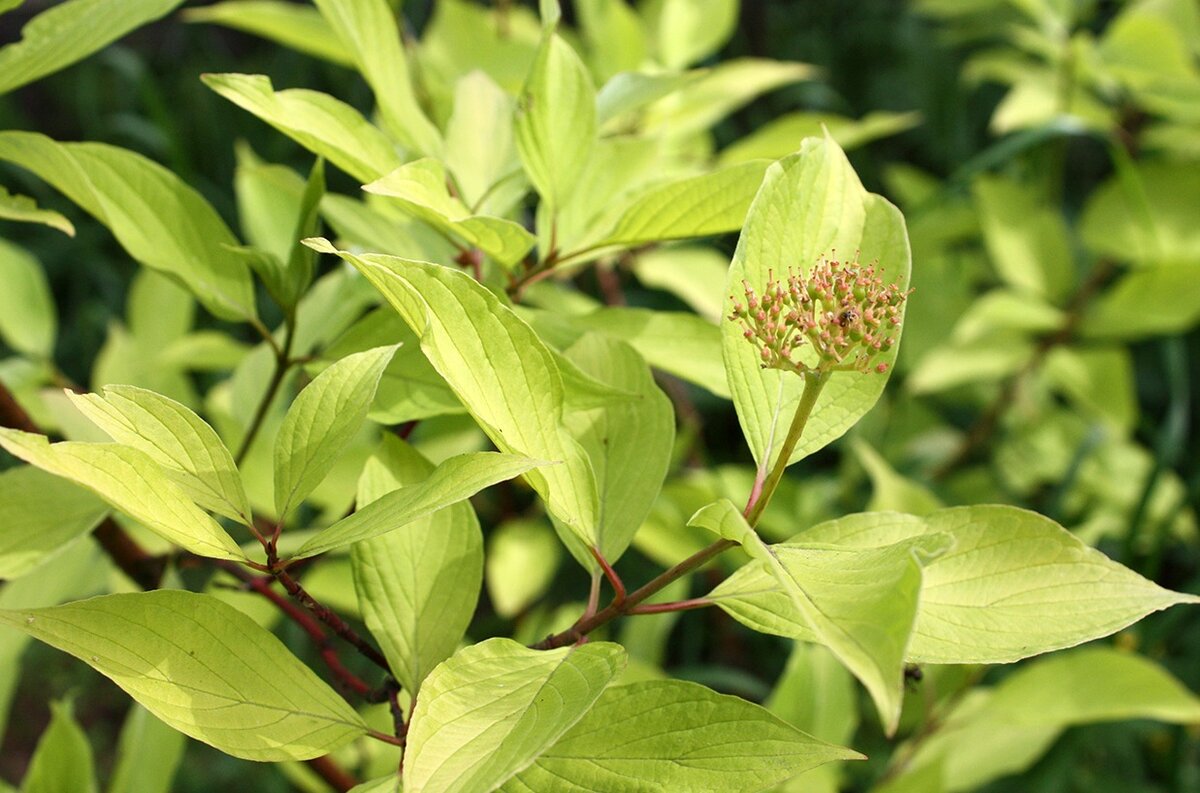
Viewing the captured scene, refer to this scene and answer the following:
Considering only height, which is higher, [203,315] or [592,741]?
[592,741]

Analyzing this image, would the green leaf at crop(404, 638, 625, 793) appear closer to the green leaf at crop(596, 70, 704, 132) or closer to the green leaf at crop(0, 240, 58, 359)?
the green leaf at crop(596, 70, 704, 132)

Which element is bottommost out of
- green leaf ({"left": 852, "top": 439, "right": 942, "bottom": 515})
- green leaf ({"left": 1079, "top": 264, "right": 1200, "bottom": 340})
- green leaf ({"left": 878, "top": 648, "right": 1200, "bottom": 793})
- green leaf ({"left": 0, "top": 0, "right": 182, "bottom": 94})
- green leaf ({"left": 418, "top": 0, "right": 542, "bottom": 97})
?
green leaf ({"left": 878, "top": 648, "right": 1200, "bottom": 793})

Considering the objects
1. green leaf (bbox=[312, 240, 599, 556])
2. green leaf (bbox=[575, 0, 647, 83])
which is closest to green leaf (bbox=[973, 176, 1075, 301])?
green leaf (bbox=[575, 0, 647, 83])

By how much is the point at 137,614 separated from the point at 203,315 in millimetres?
1621

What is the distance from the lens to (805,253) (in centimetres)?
46

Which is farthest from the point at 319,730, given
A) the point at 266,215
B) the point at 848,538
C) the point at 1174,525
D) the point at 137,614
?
the point at 1174,525

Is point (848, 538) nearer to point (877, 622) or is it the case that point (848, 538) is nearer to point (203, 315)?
point (877, 622)

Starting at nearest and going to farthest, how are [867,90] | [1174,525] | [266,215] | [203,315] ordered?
[266,215] < [1174,525] < [203,315] < [867,90]

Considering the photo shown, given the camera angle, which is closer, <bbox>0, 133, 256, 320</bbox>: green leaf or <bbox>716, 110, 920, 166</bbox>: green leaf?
<bbox>0, 133, 256, 320</bbox>: green leaf

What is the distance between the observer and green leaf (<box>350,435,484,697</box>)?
48cm

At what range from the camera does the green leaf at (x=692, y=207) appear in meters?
0.50

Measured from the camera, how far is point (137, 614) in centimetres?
40

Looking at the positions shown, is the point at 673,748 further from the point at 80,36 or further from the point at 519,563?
the point at 519,563

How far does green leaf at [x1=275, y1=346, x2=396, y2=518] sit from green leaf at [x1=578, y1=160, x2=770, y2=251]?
14 centimetres
